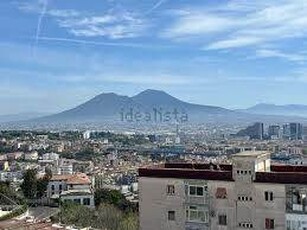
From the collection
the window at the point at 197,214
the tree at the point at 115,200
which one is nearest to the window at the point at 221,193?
the window at the point at 197,214

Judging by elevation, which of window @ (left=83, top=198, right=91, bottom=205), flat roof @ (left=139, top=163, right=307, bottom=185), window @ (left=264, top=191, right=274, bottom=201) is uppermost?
flat roof @ (left=139, top=163, right=307, bottom=185)

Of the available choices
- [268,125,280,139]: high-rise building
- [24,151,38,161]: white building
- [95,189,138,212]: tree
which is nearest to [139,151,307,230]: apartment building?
[95,189,138,212]: tree

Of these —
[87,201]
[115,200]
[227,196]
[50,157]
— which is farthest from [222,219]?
[50,157]

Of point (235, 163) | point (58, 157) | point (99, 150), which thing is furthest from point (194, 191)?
point (99, 150)

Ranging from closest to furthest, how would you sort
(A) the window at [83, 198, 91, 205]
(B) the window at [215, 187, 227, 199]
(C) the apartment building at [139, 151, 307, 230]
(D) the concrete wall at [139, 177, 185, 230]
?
(C) the apartment building at [139, 151, 307, 230], (B) the window at [215, 187, 227, 199], (D) the concrete wall at [139, 177, 185, 230], (A) the window at [83, 198, 91, 205]

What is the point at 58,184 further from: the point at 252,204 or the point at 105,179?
the point at 252,204

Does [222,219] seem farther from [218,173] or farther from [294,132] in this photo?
[294,132]

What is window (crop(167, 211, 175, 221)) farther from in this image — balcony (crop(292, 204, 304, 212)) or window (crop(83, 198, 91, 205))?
window (crop(83, 198, 91, 205))
